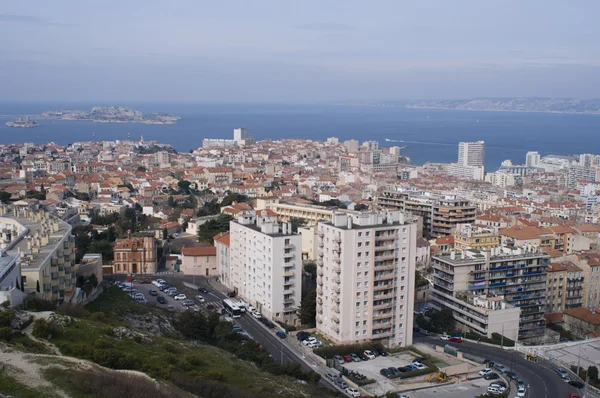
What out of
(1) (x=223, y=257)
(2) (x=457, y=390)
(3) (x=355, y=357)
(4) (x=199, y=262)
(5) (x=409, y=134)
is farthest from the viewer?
(5) (x=409, y=134)

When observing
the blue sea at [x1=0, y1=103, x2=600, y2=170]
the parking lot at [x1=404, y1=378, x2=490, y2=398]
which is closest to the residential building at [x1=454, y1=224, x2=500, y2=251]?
the parking lot at [x1=404, y1=378, x2=490, y2=398]

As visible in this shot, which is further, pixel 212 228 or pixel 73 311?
pixel 212 228

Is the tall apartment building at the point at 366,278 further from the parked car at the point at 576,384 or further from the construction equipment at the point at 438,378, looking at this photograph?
the parked car at the point at 576,384

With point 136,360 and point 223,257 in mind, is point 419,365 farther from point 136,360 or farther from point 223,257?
point 223,257

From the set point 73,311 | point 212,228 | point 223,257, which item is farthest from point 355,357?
point 212,228

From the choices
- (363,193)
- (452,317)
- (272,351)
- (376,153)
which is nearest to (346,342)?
(272,351)

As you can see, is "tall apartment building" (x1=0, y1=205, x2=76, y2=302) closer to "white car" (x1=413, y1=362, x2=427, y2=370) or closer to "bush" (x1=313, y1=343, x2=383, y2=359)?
"bush" (x1=313, y1=343, x2=383, y2=359)
